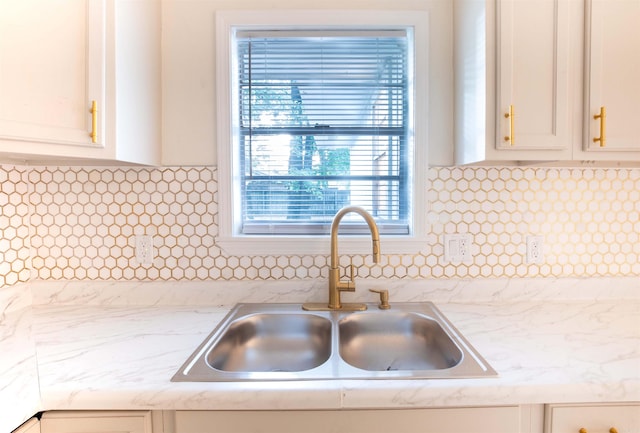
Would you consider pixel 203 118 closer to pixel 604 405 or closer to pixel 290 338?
pixel 290 338

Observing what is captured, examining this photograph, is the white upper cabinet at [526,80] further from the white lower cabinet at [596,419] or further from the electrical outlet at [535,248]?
the white lower cabinet at [596,419]

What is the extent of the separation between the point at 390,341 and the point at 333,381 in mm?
551

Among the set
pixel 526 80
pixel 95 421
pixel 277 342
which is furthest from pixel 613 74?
pixel 95 421

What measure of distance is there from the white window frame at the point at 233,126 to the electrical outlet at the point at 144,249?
0.29 metres

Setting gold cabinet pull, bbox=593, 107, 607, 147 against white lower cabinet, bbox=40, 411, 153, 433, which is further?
gold cabinet pull, bbox=593, 107, 607, 147

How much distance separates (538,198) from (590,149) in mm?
327

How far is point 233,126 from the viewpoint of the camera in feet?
5.09

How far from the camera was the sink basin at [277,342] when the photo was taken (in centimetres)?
131

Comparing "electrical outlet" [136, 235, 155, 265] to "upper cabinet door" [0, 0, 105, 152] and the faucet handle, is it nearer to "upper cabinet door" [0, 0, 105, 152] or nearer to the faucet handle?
"upper cabinet door" [0, 0, 105, 152]

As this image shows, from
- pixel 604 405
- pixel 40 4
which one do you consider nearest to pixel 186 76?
pixel 40 4

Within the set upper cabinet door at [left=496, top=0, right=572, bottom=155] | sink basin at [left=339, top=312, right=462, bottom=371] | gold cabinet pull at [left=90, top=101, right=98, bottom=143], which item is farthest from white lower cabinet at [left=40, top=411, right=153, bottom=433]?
upper cabinet door at [left=496, top=0, right=572, bottom=155]

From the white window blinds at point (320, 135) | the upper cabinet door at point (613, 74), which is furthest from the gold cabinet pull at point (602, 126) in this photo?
the white window blinds at point (320, 135)

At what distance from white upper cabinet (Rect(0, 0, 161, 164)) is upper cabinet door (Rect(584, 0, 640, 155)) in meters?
1.59

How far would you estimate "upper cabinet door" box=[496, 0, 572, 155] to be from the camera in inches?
47.5
